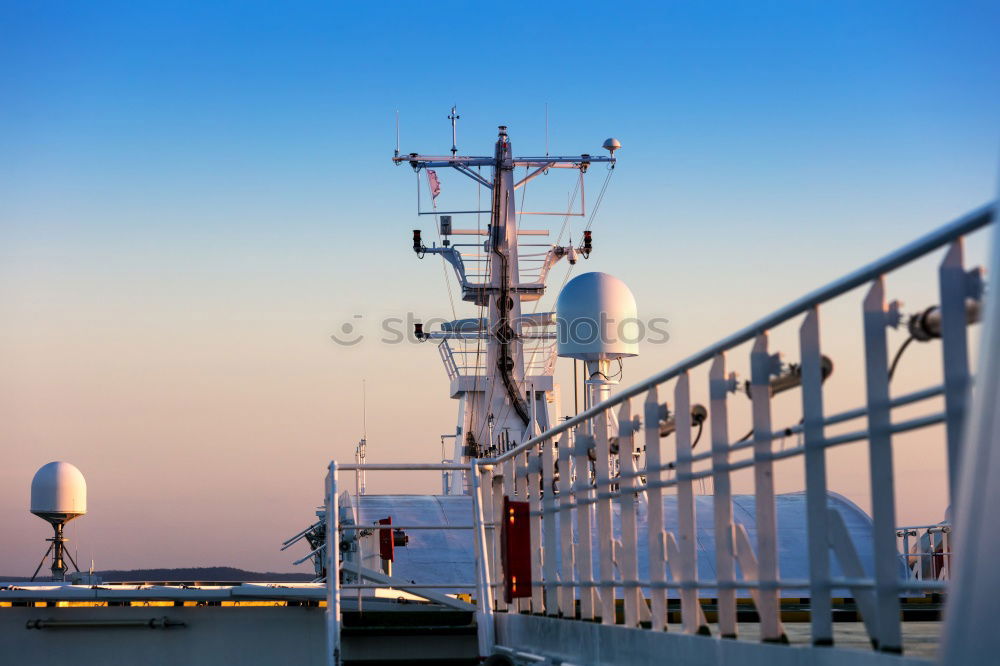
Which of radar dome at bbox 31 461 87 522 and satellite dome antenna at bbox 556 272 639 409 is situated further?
radar dome at bbox 31 461 87 522

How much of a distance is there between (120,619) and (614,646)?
7.06 meters

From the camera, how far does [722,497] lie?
515cm

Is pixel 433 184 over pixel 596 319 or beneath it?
over

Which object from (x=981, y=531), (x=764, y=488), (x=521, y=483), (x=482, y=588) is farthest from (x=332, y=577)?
(x=981, y=531)

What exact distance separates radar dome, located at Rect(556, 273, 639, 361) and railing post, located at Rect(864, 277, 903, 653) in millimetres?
15126

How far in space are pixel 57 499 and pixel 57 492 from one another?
16cm

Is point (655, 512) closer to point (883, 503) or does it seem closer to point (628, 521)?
point (628, 521)

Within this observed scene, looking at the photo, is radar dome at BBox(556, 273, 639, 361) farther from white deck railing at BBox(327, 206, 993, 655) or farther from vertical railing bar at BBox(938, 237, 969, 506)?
vertical railing bar at BBox(938, 237, 969, 506)

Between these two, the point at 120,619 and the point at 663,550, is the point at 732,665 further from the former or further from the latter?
the point at 120,619

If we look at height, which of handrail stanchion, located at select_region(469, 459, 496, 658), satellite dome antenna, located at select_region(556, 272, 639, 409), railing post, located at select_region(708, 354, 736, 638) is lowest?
handrail stanchion, located at select_region(469, 459, 496, 658)

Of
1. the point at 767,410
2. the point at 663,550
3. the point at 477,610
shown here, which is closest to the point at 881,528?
the point at 767,410

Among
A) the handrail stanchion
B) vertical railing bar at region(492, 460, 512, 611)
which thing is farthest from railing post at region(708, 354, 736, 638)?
the handrail stanchion

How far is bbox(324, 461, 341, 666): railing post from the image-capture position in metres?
9.64

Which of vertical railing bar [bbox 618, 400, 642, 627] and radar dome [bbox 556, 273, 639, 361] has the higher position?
radar dome [bbox 556, 273, 639, 361]
